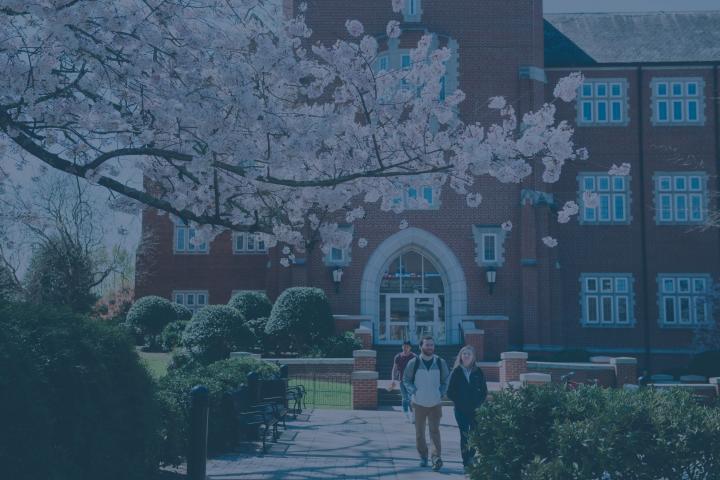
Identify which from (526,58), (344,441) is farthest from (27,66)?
(526,58)

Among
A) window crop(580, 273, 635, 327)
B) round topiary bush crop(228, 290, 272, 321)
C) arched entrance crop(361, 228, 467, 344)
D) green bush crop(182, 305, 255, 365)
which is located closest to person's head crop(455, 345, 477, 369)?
green bush crop(182, 305, 255, 365)

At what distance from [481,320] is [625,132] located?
8738 millimetres

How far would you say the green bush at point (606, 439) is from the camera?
6.58 metres

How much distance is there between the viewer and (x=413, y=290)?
94.2 ft

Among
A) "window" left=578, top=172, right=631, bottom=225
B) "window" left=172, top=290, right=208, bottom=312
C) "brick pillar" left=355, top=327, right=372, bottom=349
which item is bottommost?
"brick pillar" left=355, top=327, right=372, bottom=349

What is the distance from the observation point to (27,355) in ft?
20.2

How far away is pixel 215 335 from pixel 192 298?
1081 cm

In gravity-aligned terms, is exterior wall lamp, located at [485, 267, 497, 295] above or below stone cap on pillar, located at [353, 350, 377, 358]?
above

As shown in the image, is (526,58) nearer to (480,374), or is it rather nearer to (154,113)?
(480,374)

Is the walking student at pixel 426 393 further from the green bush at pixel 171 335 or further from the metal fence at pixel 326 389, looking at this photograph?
the green bush at pixel 171 335

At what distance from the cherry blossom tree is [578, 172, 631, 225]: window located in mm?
19292

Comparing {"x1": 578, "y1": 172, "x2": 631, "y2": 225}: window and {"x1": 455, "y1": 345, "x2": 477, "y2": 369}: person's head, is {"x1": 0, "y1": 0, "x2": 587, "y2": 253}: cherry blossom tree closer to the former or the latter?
{"x1": 455, "y1": 345, "x2": 477, "y2": 369}: person's head

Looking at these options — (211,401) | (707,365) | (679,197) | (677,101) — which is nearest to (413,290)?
(707,365)

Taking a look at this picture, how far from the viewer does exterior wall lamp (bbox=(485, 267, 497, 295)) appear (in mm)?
26812
